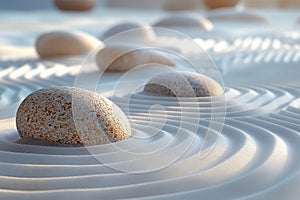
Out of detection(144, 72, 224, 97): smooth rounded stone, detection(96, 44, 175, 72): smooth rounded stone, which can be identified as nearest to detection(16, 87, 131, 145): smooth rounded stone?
detection(144, 72, 224, 97): smooth rounded stone

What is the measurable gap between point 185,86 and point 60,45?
232 cm

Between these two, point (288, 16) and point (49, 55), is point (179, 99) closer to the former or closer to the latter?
point (49, 55)

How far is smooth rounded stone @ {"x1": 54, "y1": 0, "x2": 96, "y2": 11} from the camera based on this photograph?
9.64 metres

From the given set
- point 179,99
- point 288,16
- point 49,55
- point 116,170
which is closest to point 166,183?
point 116,170

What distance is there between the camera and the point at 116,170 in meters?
A: 1.87

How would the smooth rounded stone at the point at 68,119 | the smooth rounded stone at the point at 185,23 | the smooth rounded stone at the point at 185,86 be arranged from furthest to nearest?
1. the smooth rounded stone at the point at 185,23
2. the smooth rounded stone at the point at 185,86
3. the smooth rounded stone at the point at 68,119

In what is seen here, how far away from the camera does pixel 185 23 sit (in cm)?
696

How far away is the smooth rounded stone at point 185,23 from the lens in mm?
6727

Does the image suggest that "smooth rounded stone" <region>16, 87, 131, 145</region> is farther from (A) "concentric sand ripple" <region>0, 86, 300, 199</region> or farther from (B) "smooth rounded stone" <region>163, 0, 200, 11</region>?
(B) "smooth rounded stone" <region>163, 0, 200, 11</region>

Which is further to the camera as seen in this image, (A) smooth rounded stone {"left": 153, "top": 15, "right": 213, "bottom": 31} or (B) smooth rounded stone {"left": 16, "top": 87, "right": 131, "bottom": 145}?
(A) smooth rounded stone {"left": 153, "top": 15, "right": 213, "bottom": 31}

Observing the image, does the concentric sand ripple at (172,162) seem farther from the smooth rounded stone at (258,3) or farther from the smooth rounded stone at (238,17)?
the smooth rounded stone at (258,3)

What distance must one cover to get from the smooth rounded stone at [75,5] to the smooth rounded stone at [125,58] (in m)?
5.46

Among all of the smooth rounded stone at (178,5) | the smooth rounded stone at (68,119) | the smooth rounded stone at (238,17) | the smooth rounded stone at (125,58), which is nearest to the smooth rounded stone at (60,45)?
the smooth rounded stone at (125,58)

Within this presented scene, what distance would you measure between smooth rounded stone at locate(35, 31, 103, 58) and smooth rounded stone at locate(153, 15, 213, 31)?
201 centimetres
